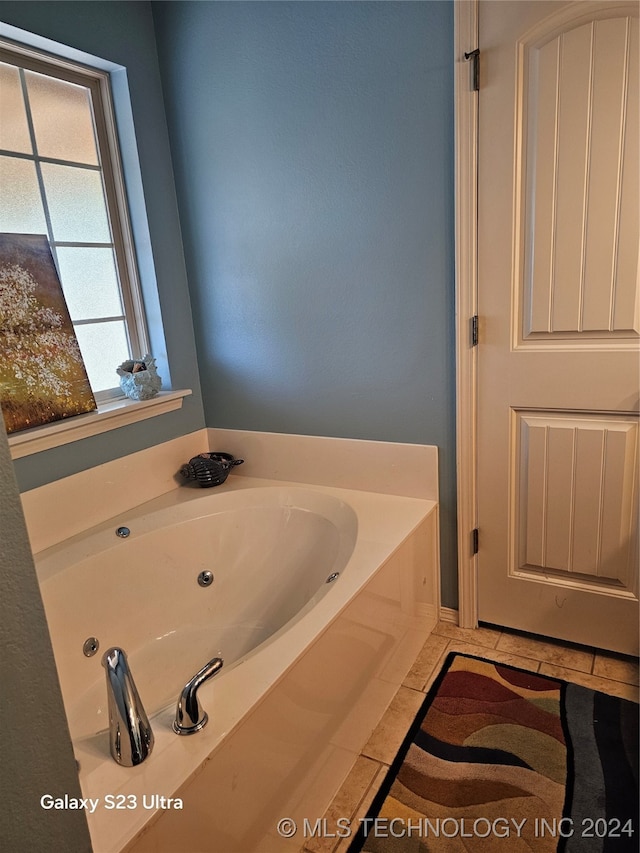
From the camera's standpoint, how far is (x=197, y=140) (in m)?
2.25

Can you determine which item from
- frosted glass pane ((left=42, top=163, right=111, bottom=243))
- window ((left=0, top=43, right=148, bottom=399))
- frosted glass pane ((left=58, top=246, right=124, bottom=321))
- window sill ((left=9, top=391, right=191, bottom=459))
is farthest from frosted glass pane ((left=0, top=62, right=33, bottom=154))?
window sill ((left=9, top=391, right=191, bottom=459))

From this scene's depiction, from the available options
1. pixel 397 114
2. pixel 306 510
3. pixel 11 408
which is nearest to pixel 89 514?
pixel 11 408

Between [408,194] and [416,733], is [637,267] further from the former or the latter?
[416,733]

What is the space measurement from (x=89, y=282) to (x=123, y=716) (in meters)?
1.71

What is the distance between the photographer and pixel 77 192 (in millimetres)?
2148

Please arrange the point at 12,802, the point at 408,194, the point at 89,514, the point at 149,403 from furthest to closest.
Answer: the point at 149,403 < the point at 89,514 < the point at 408,194 < the point at 12,802

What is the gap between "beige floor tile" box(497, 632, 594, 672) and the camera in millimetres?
1920

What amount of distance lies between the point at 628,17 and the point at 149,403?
6.40 feet

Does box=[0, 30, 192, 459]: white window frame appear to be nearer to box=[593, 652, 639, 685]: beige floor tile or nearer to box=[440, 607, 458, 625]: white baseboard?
box=[440, 607, 458, 625]: white baseboard

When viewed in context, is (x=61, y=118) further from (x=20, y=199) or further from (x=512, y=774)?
(x=512, y=774)

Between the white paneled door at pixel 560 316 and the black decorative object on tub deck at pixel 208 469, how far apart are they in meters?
1.08

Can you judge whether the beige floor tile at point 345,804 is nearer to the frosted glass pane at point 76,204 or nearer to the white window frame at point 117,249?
the white window frame at point 117,249

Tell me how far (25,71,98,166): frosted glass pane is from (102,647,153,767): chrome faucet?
71.8 inches

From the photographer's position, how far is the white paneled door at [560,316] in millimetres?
1589
